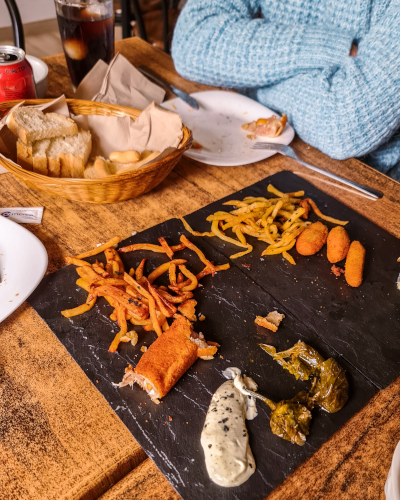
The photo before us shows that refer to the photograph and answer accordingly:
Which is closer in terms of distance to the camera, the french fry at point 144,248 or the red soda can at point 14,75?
the french fry at point 144,248

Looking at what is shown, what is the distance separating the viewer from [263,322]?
0.92 m

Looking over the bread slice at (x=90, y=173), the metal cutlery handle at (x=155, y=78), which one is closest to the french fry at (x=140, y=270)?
the bread slice at (x=90, y=173)

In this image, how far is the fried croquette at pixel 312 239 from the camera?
111 centimetres

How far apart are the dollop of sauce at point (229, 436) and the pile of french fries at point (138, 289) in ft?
0.34

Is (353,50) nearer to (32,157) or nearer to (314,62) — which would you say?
(314,62)

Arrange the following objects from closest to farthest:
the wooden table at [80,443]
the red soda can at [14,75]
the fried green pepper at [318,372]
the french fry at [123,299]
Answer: the wooden table at [80,443] → the fried green pepper at [318,372] → the french fry at [123,299] → the red soda can at [14,75]

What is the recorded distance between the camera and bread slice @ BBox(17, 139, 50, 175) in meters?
1.12

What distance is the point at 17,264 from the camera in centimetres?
96

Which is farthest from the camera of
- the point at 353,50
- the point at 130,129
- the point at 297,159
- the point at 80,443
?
the point at 353,50

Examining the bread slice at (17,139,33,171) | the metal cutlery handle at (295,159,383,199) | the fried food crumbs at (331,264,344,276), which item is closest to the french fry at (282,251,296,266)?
the fried food crumbs at (331,264,344,276)

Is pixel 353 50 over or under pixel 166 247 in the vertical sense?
over

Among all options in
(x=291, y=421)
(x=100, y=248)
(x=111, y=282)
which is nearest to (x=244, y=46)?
(x=100, y=248)

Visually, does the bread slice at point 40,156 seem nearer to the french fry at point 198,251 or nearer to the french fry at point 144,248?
the french fry at point 144,248

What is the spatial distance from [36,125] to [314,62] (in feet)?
3.24
